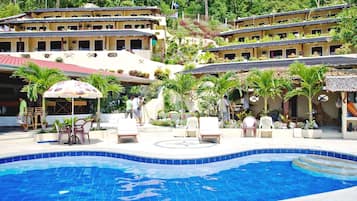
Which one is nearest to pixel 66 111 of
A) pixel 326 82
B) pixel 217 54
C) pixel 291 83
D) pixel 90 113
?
pixel 90 113

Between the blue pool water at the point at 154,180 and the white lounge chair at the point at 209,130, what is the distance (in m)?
2.19

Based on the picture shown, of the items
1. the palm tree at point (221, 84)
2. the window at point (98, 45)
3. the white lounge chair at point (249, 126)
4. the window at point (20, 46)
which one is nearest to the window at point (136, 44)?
the window at point (98, 45)

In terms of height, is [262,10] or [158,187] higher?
[262,10]

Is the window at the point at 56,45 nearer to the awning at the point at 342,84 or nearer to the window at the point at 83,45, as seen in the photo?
the window at the point at 83,45

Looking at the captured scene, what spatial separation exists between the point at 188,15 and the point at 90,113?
4831 cm

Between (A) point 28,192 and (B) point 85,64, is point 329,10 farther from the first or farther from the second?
(A) point 28,192

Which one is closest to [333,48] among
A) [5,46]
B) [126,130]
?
[126,130]

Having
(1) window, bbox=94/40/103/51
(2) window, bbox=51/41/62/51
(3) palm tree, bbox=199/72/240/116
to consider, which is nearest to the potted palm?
(3) palm tree, bbox=199/72/240/116

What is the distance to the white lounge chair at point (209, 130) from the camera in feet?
43.0

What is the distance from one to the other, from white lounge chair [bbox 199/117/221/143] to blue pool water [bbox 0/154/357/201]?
7.17 ft

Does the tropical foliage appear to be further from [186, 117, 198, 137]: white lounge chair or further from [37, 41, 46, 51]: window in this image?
[37, 41, 46, 51]: window

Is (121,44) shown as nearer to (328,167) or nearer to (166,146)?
(166,146)

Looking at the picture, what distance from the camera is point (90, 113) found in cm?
2145

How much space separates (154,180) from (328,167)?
15.5 ft
